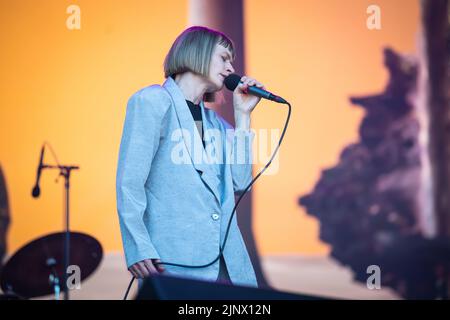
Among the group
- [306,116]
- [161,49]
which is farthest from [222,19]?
[306,116]

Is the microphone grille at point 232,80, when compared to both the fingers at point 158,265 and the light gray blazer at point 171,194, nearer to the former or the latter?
the light gray blazer at point 171,194

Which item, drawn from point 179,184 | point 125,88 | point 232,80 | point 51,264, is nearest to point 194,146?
point 179,184

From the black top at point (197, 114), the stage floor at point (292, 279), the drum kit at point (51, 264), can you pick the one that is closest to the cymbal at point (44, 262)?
the drum kit at point (51, 264)

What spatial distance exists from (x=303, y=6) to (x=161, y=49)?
2.17 feet

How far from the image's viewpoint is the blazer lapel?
5.73ft

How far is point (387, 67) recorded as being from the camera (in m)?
3.06

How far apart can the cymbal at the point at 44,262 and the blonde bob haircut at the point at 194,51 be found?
3.44 feet

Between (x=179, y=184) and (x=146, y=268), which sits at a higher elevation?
(x=179, y=184)

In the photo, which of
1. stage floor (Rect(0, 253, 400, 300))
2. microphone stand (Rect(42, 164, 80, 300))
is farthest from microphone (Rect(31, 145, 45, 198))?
stage floor (Rect(0, 253, 400, 300))

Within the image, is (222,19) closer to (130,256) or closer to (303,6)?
(303,6)

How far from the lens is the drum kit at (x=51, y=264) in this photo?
8.69ft

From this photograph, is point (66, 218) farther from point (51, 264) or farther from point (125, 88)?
point (125, 88)

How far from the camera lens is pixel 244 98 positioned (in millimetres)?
1915

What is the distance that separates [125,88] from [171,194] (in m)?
1.38
